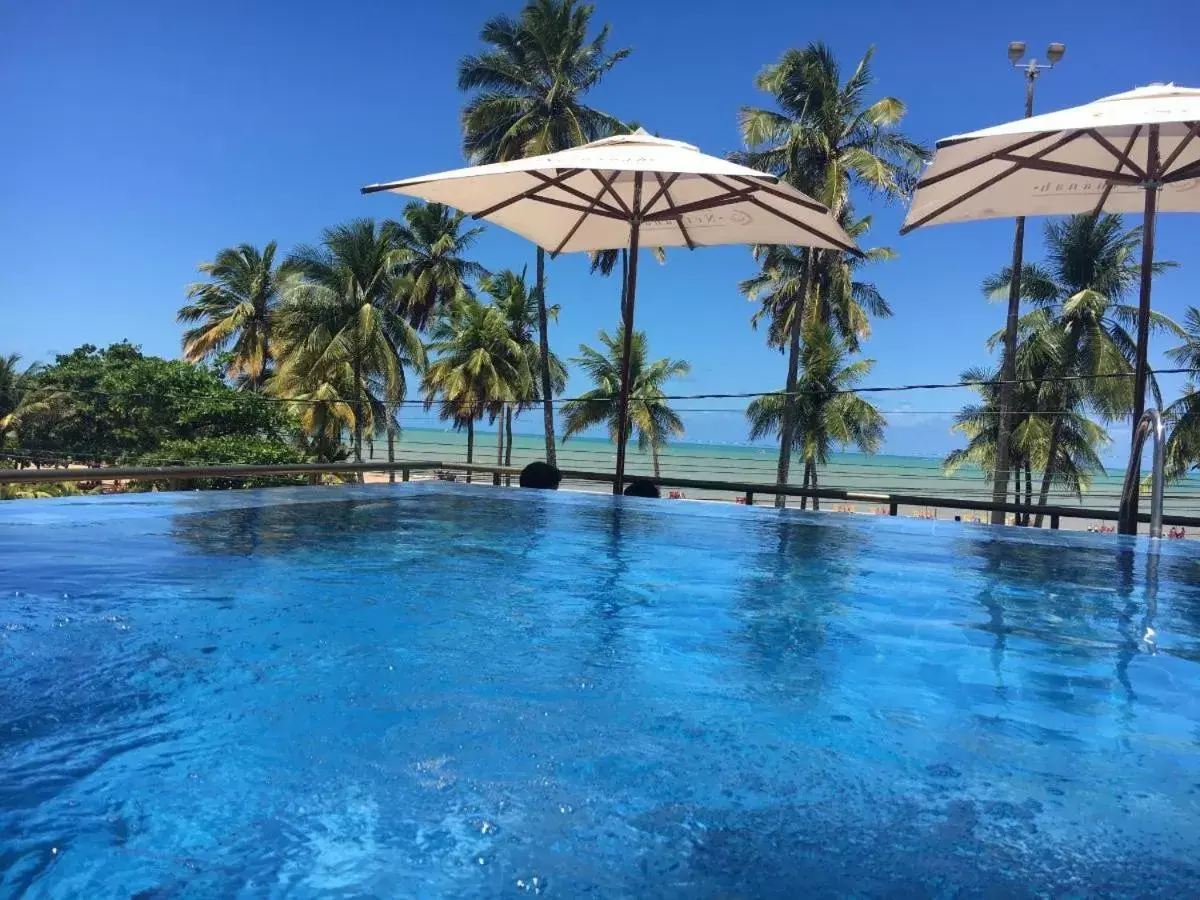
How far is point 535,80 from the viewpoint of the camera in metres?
22.3

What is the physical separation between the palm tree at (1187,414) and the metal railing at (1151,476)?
55.9 ft

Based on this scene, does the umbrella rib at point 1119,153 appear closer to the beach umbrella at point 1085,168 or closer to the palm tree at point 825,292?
the beach umbrella at point 1085,168

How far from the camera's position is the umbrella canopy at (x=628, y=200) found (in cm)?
599

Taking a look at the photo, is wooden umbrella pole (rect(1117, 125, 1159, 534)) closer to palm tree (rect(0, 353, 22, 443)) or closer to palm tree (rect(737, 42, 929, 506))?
palm tree (rect(737, 42, 929, 506))

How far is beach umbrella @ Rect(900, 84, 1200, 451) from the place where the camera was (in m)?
4.79

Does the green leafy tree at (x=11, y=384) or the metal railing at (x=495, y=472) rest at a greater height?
the green leafy tree at (x=11, y=384)

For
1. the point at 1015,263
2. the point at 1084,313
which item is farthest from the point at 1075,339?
the point at 1015,263

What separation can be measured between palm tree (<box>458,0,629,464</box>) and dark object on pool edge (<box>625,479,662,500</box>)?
46.6 feet

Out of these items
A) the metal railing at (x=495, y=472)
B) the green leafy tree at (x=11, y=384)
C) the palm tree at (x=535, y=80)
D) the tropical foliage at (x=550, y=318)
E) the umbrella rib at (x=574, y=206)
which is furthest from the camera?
the green leafy tree at (x=11, y=384)

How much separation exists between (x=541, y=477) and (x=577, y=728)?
19.3 ft

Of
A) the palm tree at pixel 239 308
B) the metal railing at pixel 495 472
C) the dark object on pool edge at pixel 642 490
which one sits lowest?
the dark object on pool edge at pixel 642 490

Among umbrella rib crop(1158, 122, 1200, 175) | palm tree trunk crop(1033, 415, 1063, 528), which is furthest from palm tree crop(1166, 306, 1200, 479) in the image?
umbrella rib crop(1158, 122, 1200, 175)

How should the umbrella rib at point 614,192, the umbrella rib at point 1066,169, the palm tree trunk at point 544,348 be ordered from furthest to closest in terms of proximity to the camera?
the palm tree trunk at point 544,348 → the umbrella rib at point 614,192 → the umbrella rib at point 1066,169

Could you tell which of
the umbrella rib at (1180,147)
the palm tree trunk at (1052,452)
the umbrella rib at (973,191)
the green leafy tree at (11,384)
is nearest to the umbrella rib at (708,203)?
the umbrella rib at (973,191)
